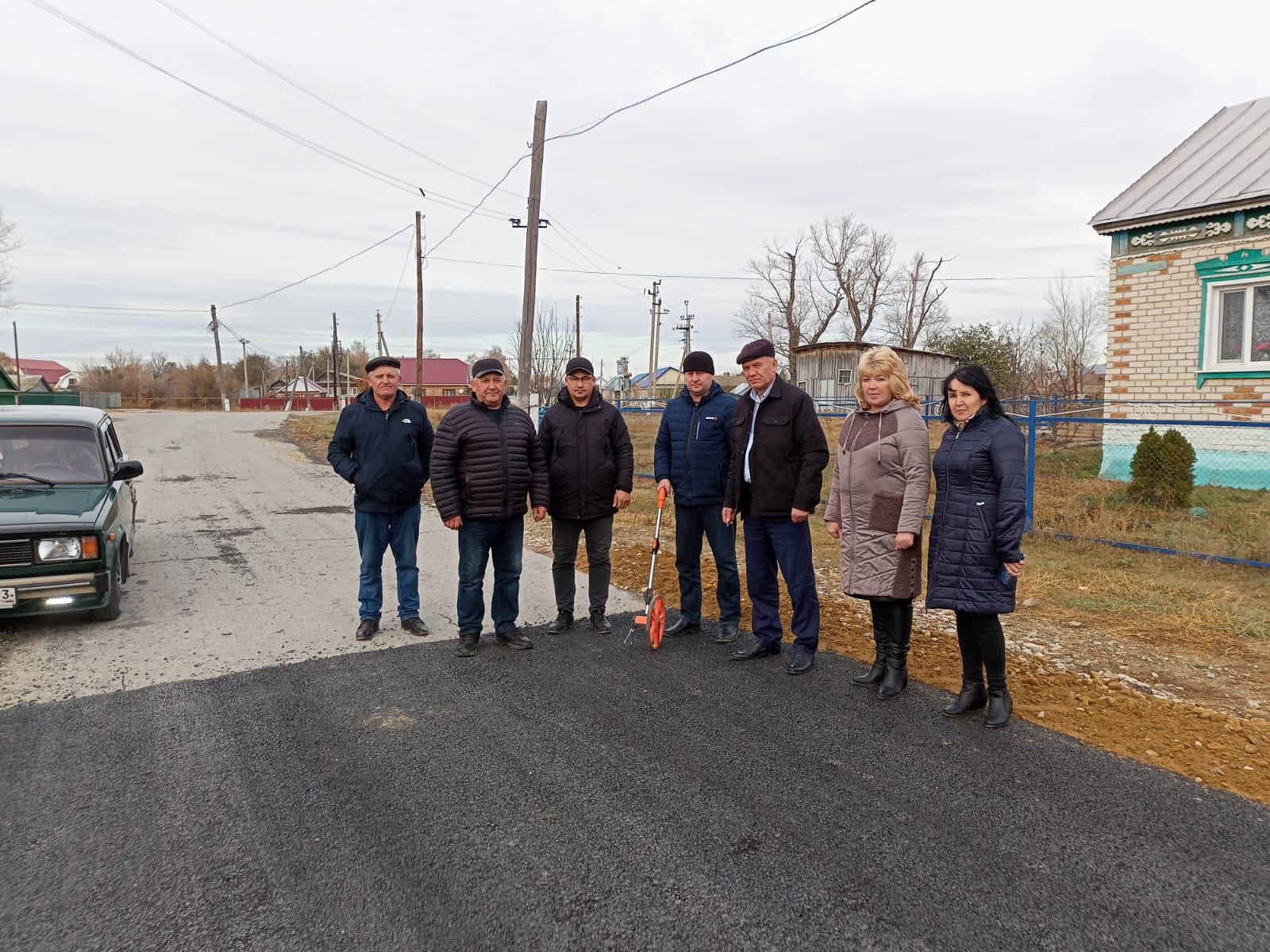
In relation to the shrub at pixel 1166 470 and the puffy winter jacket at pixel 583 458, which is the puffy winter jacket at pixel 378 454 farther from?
the shrub at pixel 1166 470

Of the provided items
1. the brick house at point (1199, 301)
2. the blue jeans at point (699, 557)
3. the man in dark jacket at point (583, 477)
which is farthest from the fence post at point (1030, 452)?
the man in dark jacket at point (583, 477)

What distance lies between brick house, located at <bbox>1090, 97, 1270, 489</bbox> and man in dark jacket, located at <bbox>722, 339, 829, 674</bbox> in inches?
337

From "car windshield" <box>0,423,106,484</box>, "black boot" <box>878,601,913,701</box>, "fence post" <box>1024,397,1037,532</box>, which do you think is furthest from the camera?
"fence post" <box>1024,397,1037,532</box>

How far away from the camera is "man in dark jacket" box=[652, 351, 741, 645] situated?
547 cm

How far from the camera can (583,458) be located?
18.6ft

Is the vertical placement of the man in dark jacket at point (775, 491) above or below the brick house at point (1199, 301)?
below

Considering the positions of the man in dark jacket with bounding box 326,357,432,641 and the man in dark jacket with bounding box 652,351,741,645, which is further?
the man in dark jacket with bounding box 326,357,432,641

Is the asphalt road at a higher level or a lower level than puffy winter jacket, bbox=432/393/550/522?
lower

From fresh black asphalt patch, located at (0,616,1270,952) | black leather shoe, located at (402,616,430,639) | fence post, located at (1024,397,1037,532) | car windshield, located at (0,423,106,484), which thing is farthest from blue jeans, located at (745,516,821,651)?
car windshield, located at (0,423,106,484)

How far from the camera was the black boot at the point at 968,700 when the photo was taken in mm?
4164

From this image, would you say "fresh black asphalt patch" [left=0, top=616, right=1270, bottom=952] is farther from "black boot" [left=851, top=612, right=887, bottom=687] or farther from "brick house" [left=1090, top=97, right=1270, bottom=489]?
"brick house" [left=1090, top=97, right=1270, bottom=489]

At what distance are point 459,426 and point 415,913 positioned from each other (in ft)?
10.8

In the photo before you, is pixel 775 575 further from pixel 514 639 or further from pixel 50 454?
pixel 50 454

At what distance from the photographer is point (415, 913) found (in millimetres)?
2578
